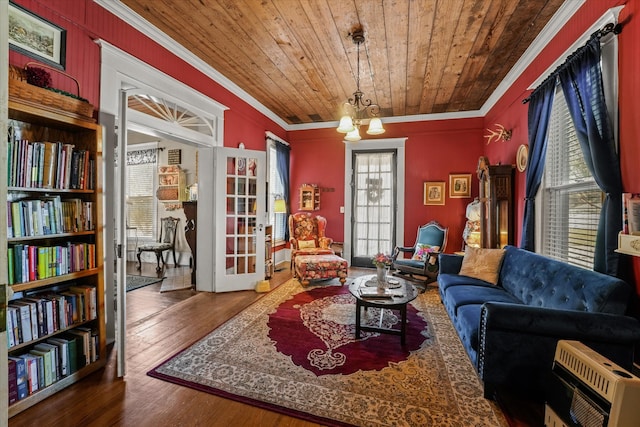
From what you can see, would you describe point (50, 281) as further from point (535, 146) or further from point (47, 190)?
point (535, 146)

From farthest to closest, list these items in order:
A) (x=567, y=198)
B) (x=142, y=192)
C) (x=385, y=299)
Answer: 1. (x=142, y=192)
2. (x=567, y=198)
3. (x=385, y=299)

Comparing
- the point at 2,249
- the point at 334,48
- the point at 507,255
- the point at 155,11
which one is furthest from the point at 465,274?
the point at 155,11

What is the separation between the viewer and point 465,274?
3393 mm

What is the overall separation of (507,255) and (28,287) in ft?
13.9

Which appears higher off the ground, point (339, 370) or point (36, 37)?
point (36, 37)

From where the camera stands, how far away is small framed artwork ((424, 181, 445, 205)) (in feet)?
17.9

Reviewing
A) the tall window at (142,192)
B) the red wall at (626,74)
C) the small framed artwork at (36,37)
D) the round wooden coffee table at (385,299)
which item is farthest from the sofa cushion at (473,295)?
the tall window at (142,192)

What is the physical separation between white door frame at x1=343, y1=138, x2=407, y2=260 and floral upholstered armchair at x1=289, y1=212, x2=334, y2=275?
0.77 m

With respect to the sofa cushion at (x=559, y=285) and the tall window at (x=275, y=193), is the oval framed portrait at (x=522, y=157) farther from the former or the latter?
the tall window at (x=275, y=193)

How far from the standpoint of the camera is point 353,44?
3131 millimetres

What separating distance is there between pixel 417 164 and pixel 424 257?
1.93 m

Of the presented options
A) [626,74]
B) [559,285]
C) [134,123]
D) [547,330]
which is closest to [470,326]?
[547,330]

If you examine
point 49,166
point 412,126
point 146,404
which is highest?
point 412,126

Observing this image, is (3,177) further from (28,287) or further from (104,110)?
(104,110)
